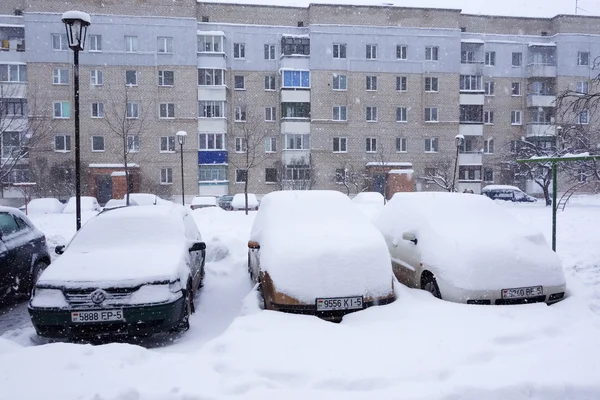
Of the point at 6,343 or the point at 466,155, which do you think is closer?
the point at 6,343

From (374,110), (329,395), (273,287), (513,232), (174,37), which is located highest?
(174,37)

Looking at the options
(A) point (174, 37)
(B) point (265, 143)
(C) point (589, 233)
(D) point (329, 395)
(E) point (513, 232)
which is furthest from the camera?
(B) point (265, 143)

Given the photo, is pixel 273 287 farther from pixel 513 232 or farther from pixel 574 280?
pixel 574 280

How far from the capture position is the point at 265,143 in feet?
135

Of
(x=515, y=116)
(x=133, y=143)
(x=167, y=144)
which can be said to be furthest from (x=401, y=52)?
(x=133, y=143)

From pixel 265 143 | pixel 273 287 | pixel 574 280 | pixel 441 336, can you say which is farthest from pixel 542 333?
pixel 265 143

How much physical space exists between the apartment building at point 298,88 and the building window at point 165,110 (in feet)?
0.42

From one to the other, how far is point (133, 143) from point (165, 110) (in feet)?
13.0

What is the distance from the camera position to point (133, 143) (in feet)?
124

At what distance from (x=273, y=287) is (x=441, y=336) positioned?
A: 1.98 meters

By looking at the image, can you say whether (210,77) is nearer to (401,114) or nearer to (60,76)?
(60,76)

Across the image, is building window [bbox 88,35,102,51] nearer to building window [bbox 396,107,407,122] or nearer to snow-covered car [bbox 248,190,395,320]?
building window [bbox 396,107,407,122]

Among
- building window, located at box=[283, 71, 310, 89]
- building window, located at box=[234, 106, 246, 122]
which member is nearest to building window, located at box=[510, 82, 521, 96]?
building window, located at box=[283, 71, 310, 89]

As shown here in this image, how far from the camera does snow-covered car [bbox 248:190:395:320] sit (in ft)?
17.6
